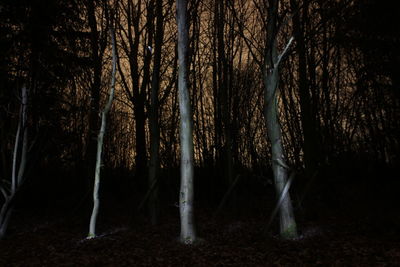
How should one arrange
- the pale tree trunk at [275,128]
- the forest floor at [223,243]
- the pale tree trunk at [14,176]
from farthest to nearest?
the pale tree trunk at [14,176] < the pale tree trunk at [275,128] < the forest floor at [223,243]

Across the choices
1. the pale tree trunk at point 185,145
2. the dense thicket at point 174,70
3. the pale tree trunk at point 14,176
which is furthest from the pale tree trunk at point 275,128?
the pale tree trunk at point 14,176

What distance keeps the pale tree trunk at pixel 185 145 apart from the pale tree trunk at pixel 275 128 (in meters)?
2.13

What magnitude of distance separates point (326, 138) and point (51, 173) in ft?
45.9

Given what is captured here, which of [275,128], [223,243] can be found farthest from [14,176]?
[275,128]

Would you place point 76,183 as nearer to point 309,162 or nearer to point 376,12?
point 309,162

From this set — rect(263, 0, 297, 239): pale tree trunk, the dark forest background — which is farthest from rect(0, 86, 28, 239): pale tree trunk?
rect(263, 0, 297, 239): pale tree trunk

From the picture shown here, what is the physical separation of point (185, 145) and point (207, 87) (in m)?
13.0

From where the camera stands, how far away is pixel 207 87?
66.8ft

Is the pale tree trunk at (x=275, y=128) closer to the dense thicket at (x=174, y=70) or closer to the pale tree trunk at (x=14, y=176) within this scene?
the dense thicket at (x=174, y=70)

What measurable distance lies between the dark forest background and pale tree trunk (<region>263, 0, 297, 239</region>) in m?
0.38

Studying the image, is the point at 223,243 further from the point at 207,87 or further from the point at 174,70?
the point at 207,87

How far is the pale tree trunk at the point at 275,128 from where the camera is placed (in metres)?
7.48

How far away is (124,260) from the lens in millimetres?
6320

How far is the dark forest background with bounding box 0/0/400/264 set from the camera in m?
9.66
